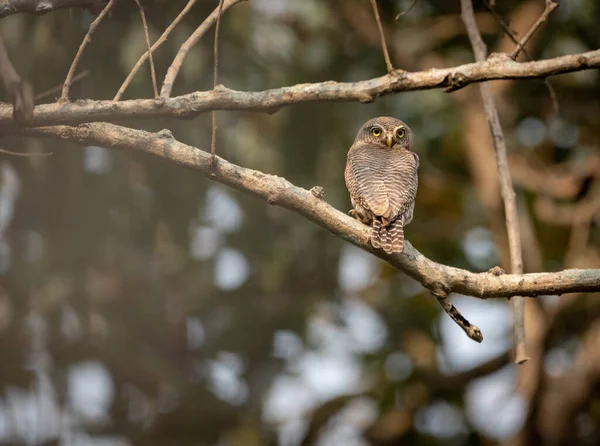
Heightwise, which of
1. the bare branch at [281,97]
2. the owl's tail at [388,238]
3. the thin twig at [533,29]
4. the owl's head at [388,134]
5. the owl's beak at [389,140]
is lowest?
the owl's tail at [388,238]

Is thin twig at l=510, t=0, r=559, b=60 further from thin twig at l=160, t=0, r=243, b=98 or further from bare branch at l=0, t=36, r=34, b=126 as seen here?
bare branch at l=0, t=36, r=34, b=126

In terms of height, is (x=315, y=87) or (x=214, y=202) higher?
(x=214, y=202)

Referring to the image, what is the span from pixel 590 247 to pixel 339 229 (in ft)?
22.3

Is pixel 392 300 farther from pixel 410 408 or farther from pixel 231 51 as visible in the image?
pixel 231 51

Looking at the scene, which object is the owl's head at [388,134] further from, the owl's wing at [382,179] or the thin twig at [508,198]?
the thin twig at [508,198]

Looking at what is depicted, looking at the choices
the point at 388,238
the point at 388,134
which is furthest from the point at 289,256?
the point at 388,238

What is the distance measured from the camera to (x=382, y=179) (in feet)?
17.5

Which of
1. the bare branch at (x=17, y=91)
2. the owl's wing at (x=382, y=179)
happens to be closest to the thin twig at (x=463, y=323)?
the owl's wing at (x=382, y=179)

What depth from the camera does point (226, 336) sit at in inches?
407

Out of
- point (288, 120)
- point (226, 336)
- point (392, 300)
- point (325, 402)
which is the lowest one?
point (325, 402)

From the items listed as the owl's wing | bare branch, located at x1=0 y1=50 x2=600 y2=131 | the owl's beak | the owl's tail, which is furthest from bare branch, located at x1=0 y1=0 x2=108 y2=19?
the owl's beak

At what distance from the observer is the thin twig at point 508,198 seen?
13.6 ft

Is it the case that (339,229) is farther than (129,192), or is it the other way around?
(129,192)

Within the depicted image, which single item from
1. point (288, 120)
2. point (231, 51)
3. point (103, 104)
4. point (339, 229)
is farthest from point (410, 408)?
point (103, 104)
